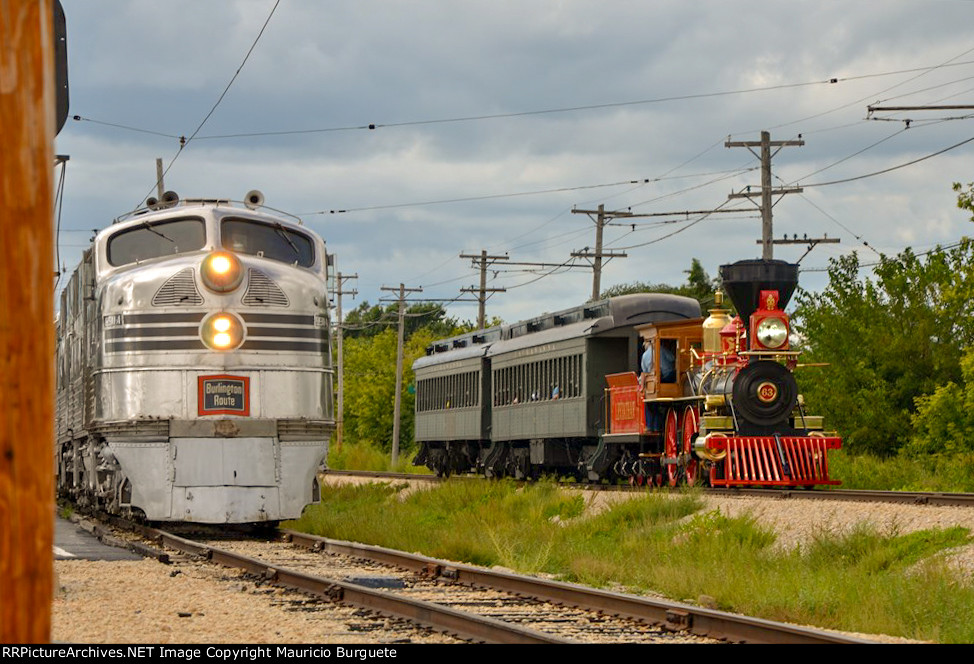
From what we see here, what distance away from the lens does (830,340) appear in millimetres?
33438

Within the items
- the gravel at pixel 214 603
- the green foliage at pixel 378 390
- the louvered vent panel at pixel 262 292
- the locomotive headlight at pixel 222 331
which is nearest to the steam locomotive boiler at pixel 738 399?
the gravel at pixel 214 603

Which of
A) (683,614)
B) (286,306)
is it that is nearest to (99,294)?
(286,306)

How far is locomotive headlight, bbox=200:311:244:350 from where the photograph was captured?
15.0m

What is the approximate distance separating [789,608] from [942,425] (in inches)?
834

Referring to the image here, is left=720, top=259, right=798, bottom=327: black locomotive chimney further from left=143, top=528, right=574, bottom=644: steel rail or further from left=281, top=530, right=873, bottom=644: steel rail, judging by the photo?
left=143, top=528, right=574, bottom=644: steel rail

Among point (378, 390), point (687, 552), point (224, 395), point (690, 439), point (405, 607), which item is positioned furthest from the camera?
point (378, 390)

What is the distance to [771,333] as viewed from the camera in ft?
70.0

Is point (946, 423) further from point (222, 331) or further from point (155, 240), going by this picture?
point (155, 240)

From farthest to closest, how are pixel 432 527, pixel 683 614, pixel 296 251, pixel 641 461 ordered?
pixel 641 461, pixel 432 527, pixel 296 251, pixel 683 614

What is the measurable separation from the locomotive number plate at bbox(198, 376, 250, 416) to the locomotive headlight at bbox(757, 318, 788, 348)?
9.48 m

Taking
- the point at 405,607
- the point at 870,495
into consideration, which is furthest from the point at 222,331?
the point at 870,495

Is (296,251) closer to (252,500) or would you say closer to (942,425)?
(252,500)

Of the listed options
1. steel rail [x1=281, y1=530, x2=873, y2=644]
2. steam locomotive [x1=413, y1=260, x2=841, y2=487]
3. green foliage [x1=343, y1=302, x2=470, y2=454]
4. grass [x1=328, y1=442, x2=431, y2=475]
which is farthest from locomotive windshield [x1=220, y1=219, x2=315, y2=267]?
green foliage [x1=343, y1=302, x2=470, y2=454]

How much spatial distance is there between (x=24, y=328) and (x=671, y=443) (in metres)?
19.4
